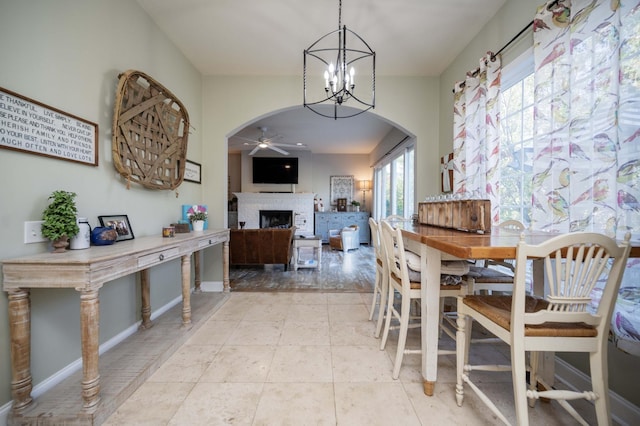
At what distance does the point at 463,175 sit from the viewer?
2.67m

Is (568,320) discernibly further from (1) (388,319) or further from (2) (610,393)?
(1) (388,319)

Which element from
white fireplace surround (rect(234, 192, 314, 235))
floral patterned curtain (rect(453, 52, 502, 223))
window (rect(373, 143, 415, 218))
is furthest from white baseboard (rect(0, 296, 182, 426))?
white fireplace surround (rect(234, 192, 314, 235))

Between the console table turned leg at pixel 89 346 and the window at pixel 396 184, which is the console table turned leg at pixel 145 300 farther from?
the window at pixel 396 184

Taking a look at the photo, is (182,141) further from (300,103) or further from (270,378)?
(270,378)

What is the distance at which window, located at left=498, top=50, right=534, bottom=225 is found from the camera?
2136 millimetres

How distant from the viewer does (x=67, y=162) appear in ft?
5.44

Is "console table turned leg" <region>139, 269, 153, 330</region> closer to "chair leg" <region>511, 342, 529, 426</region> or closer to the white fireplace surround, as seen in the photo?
"chair leg" <region>511, 342, 529, 426</region>

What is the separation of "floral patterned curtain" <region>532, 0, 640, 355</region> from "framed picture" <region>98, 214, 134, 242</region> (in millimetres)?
2994

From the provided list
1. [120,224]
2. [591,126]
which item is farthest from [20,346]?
[591,126]

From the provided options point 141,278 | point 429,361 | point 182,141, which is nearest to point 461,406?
point 429,361

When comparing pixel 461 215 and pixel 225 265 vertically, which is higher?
pixel 461 215

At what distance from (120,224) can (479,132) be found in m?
3.21

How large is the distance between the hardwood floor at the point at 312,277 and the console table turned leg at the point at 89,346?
7.34 feet

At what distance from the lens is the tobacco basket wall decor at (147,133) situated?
200 cm
